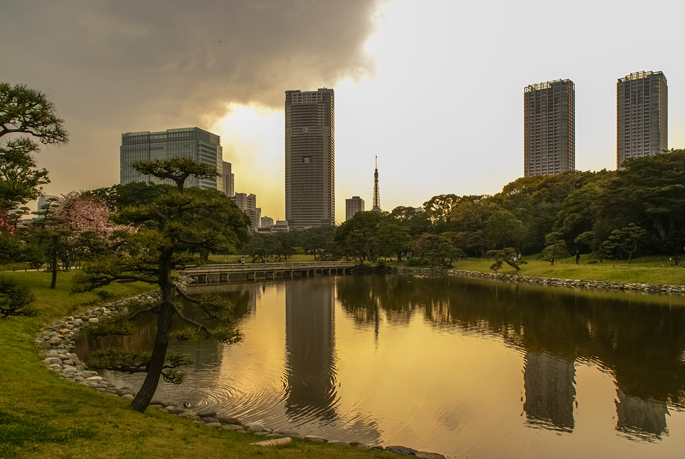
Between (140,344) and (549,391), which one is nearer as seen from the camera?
(549,391)

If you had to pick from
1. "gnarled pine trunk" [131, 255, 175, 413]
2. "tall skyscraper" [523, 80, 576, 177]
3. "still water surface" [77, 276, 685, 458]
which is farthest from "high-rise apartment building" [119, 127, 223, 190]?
"gnarled pine trunk" [131, 255, 175, 413]

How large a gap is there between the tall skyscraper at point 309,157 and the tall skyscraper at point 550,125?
278ft

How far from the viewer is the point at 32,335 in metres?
14.9

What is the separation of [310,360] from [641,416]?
1009cm

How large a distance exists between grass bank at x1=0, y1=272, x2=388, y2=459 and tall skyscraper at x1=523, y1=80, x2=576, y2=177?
140752 mm

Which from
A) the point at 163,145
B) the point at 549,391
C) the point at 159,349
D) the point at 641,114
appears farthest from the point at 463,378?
the point at 163,145

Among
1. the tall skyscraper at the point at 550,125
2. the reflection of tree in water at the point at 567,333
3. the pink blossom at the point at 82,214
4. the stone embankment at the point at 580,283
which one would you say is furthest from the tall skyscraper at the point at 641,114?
the pink blossom at the point at 82,214

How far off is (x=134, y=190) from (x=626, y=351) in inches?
1751

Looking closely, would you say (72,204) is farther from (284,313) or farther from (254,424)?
(254,424)

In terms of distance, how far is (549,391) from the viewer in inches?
484

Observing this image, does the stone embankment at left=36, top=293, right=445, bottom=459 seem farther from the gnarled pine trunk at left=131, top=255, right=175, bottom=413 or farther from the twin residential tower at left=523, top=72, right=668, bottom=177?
the twin residential tower at left=523, top=72, right=668, bottom=177

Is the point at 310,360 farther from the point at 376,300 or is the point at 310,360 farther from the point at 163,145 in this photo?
the point at 163,145

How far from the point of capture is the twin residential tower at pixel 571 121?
4764 inches

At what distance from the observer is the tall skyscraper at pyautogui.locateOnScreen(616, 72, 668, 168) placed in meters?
120
